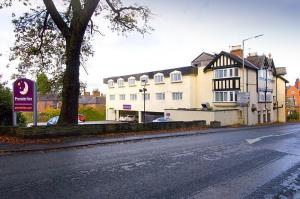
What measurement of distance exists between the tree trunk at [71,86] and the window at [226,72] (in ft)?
108

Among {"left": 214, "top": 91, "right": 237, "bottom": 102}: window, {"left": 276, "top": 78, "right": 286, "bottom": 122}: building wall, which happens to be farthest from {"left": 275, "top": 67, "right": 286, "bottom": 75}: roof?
{"left": 214, "top": 91, "right": 237, "bottom": 102}: window

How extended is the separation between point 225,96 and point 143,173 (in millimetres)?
42083

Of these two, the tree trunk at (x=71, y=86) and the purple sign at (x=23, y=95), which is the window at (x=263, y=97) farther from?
the purple sign at (x=23, y=95)

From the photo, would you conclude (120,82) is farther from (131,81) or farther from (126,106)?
(126,106)

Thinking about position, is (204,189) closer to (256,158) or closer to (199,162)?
(199,162)

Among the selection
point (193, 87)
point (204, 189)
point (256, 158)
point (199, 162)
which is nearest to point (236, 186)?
point (204, 189)

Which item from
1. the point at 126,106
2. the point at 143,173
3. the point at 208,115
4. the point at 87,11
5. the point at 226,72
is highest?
the point at 87,11

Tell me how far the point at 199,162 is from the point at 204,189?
3490 mm

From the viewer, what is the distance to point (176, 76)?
5875cm

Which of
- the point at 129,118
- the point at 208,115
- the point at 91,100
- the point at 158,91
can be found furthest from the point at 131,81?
the point at 208,115

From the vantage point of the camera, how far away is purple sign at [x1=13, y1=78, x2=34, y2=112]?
17344mm

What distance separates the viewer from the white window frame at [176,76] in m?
57.8

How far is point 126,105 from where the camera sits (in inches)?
2810

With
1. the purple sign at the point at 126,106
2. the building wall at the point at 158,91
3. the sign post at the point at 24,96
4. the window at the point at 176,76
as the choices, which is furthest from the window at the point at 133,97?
the sign post at the point at 24,96
